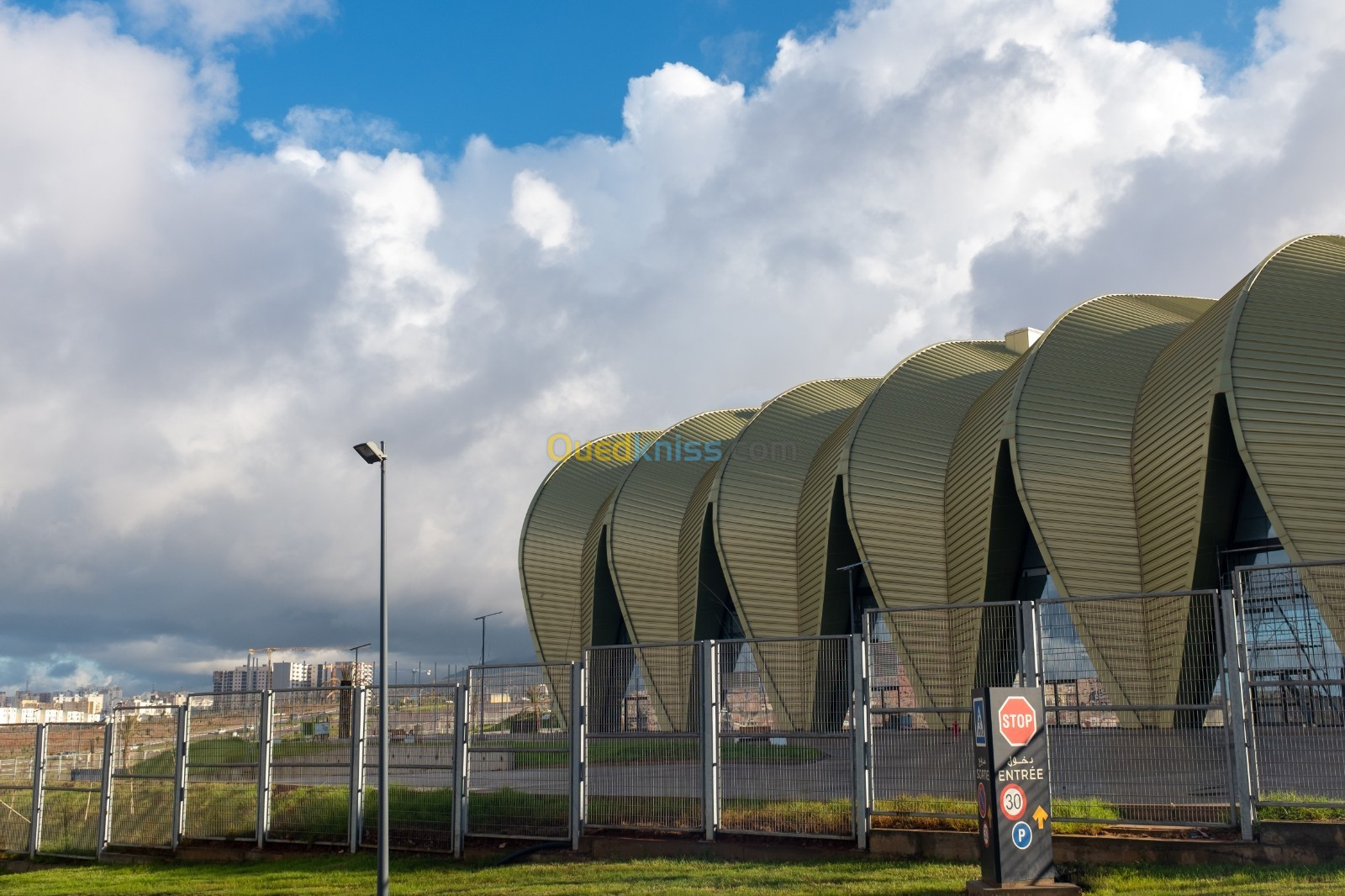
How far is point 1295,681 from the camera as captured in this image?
1216cm

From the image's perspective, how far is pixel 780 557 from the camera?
45.2m

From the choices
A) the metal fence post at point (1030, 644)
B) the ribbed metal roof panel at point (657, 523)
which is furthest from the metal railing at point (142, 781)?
the ribbed metal roof panel at point (657, 523)

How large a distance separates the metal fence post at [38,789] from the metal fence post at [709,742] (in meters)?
13.5

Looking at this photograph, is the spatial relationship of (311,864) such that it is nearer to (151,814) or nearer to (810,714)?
(151,814)

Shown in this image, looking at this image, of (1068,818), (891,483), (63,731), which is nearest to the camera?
(1068,818)

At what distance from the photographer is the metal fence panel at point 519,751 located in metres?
15.8

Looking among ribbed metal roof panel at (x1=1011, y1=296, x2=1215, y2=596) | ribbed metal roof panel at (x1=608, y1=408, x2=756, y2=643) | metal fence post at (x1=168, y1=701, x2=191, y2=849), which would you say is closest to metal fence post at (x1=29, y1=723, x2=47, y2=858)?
metal fence post at (x1=168, y1=701, x2=191, y2=849)

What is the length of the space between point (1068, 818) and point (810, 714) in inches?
122

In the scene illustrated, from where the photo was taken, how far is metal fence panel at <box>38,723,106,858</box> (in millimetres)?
20812

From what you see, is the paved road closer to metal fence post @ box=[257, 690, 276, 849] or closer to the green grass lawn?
the green grass lawn

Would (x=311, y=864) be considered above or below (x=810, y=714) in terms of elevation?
below

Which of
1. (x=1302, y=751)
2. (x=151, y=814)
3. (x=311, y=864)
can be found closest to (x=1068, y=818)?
(x=1302, y=751)

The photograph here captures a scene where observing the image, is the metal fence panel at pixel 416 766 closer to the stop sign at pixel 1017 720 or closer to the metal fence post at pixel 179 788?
the metal fence post at pixel 179 788

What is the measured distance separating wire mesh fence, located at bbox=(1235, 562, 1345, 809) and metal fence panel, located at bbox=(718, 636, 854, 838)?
4276mm
